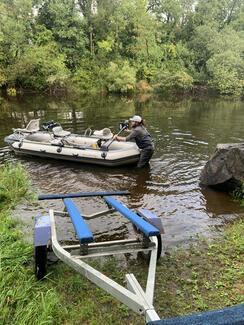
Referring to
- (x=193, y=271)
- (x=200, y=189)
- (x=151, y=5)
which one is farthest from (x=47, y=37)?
(x=193, y=271)

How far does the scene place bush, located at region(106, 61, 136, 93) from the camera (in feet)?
106

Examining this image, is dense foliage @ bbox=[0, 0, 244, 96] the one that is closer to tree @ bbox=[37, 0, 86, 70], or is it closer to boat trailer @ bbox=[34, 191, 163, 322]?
tree @ bbox=[37, 0, 86, 70]

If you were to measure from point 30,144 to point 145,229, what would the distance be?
7098 millimetres

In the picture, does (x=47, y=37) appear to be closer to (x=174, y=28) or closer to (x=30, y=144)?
(x=174, y=28)

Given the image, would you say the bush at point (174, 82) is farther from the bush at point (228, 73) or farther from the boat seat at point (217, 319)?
the boat seat at point (217, 319)

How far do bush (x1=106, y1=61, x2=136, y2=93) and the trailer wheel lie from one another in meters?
29.7

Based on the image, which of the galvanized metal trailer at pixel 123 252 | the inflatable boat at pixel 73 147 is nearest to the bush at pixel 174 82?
the inflatable boat at pixel 73 147

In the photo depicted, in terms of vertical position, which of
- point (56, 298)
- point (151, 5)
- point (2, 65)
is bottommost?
point (56, 298)

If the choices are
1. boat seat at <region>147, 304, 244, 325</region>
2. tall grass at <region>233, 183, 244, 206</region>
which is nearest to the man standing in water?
tall grass at <region>233, 183, 244, 206</region>

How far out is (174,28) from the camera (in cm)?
4322

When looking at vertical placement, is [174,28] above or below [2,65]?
above

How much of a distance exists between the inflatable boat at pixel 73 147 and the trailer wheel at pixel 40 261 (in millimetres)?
5392

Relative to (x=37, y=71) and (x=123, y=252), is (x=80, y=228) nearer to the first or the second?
(x=123, y=252)

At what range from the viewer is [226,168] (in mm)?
7066
